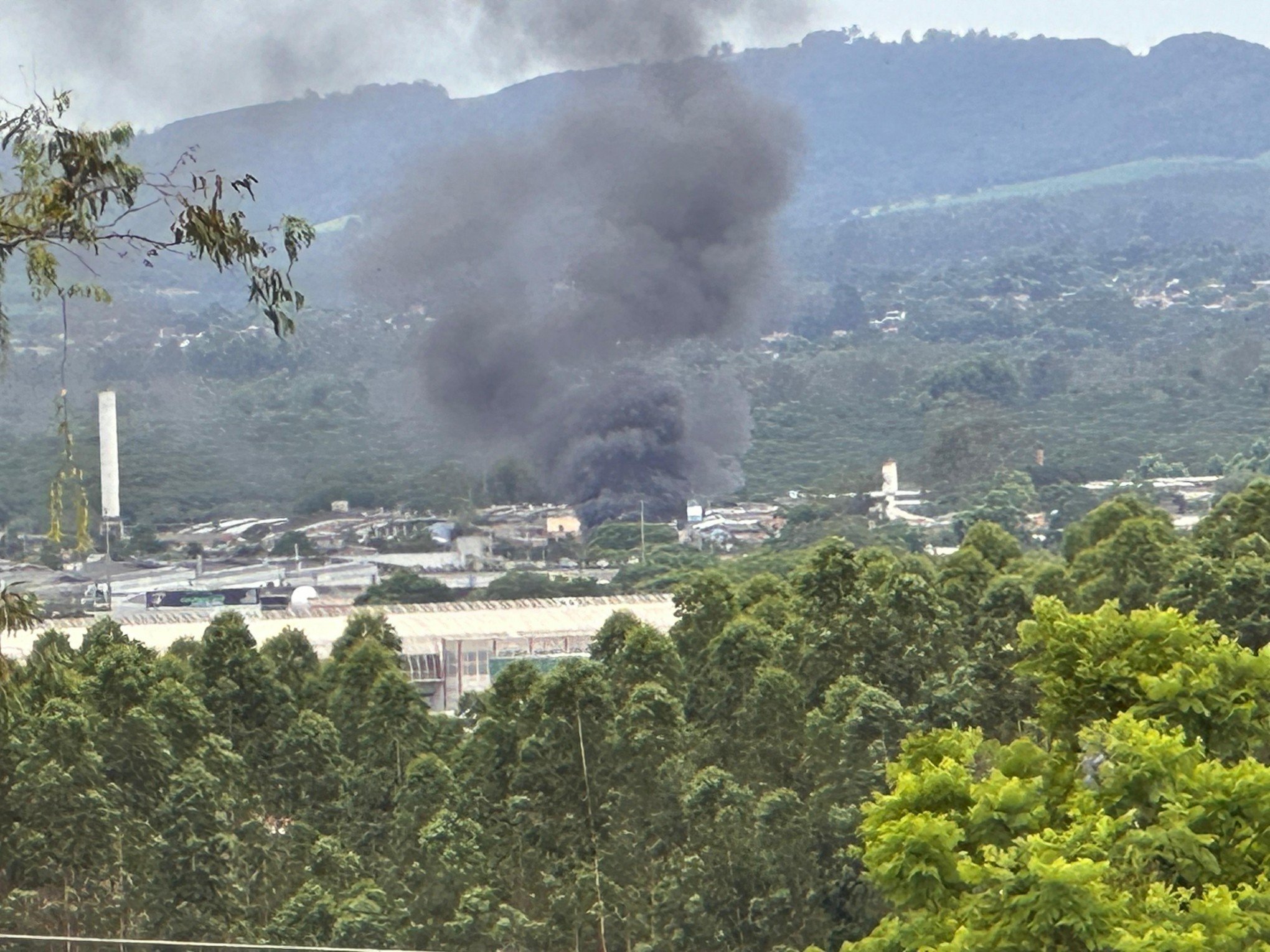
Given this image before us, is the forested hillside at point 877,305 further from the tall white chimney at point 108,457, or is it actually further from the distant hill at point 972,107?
the tall white chimney at point 108,457

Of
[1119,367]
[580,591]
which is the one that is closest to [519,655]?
[580,591]

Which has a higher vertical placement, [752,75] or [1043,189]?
[752,75]

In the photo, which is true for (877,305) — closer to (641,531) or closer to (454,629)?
(641,531)

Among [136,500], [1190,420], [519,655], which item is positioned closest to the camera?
[519,655]

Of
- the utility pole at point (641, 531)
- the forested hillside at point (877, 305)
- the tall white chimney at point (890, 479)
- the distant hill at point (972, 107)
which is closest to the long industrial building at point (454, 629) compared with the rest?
the utility pole at point (641, 531)

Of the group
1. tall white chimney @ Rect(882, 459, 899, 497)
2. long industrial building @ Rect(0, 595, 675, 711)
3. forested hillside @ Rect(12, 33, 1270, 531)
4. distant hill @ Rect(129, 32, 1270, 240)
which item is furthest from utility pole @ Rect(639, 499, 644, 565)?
distant hill @ Rect(129, 32, 1270, 240)

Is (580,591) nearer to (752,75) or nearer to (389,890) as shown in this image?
(389,890)

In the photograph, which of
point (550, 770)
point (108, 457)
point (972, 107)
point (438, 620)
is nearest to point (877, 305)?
point (108, 457)
